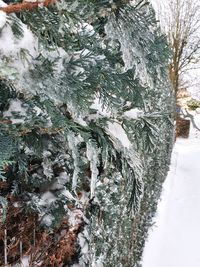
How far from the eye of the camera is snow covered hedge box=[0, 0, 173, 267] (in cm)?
102

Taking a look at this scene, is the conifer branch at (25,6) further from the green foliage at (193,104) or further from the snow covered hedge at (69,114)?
the green foliage at (193,104)

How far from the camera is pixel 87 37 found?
1.15m

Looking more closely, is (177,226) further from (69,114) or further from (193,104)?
(193,104)

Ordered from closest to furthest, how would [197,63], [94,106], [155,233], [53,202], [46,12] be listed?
1. [46,12]
2. [94,106]
3. [53,202]
4. [155,233]
5. [197,63]

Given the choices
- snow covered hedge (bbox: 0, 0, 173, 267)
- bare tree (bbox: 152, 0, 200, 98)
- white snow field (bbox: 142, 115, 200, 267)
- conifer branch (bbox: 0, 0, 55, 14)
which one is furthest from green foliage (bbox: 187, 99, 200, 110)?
conifer branch (bbox: 0, 0, 55, 14)

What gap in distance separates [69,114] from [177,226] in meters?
5.78

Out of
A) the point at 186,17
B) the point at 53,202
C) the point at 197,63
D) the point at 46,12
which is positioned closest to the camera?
the point at 46,12

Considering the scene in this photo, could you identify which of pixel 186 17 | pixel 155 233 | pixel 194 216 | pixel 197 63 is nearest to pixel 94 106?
pixel 155 233

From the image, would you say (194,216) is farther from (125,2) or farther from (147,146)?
(125,2)

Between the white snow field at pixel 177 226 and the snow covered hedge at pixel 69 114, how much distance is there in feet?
10.9

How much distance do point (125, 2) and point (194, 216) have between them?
6.68m

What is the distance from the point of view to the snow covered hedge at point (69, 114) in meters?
1.02

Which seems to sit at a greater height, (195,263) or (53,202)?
(53,202)

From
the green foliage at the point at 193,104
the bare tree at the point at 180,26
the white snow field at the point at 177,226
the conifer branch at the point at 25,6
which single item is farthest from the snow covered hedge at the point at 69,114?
the green foliage at the point at 193,104
